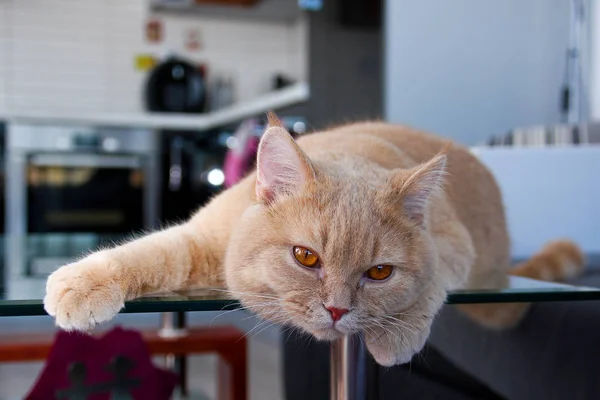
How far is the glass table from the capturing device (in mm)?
848

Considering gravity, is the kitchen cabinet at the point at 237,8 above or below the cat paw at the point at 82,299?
above

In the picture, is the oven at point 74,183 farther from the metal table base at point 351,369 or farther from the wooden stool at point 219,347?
the metal table base at point 351,369

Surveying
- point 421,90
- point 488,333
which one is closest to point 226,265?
point 488,333

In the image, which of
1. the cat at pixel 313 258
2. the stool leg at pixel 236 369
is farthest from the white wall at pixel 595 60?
the cat at pixel 313 258

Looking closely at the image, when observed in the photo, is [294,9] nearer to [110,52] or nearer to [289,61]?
[289,61]

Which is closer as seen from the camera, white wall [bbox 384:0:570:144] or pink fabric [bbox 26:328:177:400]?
pink fabric [bbox 26:328:177:400]

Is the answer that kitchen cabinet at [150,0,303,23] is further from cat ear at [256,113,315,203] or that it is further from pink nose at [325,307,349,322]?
pink nose at [325,307,349,322]

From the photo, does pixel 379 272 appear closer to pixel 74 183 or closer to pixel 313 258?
pixel 313 258

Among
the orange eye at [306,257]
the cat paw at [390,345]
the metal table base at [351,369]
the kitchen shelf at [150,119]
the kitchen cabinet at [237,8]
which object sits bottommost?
the metal table base at [351,369]

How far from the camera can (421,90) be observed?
113 inches

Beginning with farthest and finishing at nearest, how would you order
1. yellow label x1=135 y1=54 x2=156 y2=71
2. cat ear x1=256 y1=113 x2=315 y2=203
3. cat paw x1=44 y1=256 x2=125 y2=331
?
yellow label x1=135 y1=54 x2=156 y2=71 → cat ear x1=256 y1=113 x2=315 y2=203 → cat paw x1=44 y1=256 x2=125 y2=331

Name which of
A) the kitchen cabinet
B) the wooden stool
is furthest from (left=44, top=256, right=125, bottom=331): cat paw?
the kitchen cabinet

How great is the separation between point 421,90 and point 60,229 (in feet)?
7.93

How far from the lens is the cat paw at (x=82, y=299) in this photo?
0.85 m
